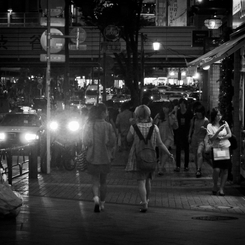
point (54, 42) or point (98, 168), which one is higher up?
point (54, 42)

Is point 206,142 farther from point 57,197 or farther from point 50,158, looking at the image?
point 50,158

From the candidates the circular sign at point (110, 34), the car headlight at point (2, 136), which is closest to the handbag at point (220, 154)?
the circular sign at point (110, 34)

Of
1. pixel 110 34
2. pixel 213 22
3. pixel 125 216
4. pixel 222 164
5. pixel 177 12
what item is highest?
pixel 177 12

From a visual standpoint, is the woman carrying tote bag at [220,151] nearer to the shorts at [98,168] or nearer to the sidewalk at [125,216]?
the sidewalk at [125,216]

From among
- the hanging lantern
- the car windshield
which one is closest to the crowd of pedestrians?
the car windshield

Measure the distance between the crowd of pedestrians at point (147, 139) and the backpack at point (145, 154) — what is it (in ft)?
0.18

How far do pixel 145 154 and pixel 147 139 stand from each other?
0.83 feet

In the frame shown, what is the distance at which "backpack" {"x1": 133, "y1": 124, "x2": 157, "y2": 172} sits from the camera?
11672 mm

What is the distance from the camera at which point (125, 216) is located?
11359 millimetres

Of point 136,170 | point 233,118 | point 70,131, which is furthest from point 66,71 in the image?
point 136,170

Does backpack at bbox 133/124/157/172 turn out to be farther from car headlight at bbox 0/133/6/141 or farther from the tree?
the tree

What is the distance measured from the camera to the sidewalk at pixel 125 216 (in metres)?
9.44

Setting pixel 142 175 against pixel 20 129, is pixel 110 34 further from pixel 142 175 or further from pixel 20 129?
pixel 142 175

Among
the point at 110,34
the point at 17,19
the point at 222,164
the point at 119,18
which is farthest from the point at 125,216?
the point at 17,19
